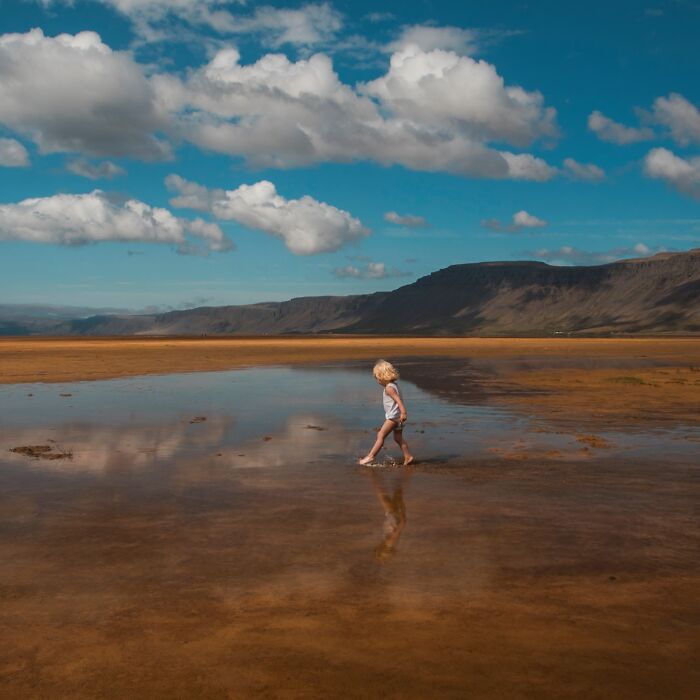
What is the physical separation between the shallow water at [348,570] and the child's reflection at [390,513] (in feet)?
0.10

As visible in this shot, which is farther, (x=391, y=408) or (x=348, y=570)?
(x=391, y=408)

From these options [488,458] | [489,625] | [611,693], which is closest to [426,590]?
[489,625]

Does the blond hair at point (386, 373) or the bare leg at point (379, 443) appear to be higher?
the blond hair at point (386, 373)

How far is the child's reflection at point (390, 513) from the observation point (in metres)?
6.74

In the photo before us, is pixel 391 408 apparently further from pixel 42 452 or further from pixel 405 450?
pixel 42 452

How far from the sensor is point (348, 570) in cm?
613

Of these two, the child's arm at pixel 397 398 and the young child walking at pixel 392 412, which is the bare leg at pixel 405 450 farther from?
the child's arm at pixel 397 398

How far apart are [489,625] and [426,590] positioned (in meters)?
0.77

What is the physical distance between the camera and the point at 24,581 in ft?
19.2

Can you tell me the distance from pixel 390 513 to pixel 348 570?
206 centimetres

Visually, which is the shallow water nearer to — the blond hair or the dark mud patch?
the dark mud patch

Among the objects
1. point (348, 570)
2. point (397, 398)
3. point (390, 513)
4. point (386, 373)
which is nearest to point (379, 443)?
point (397, 398)

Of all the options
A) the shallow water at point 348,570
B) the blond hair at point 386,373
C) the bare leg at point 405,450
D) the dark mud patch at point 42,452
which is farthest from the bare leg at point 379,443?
the dark mud patch at point 42,452

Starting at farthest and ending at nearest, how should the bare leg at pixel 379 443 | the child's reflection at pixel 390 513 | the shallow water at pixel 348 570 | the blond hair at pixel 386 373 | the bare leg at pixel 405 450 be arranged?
the blond hair at pixel 386 373, the bare leg at pixel 405 450, the bare leg at pixel 379 443, the child's reflection at pixel 390 513, the shallow water at pixel 348 570
